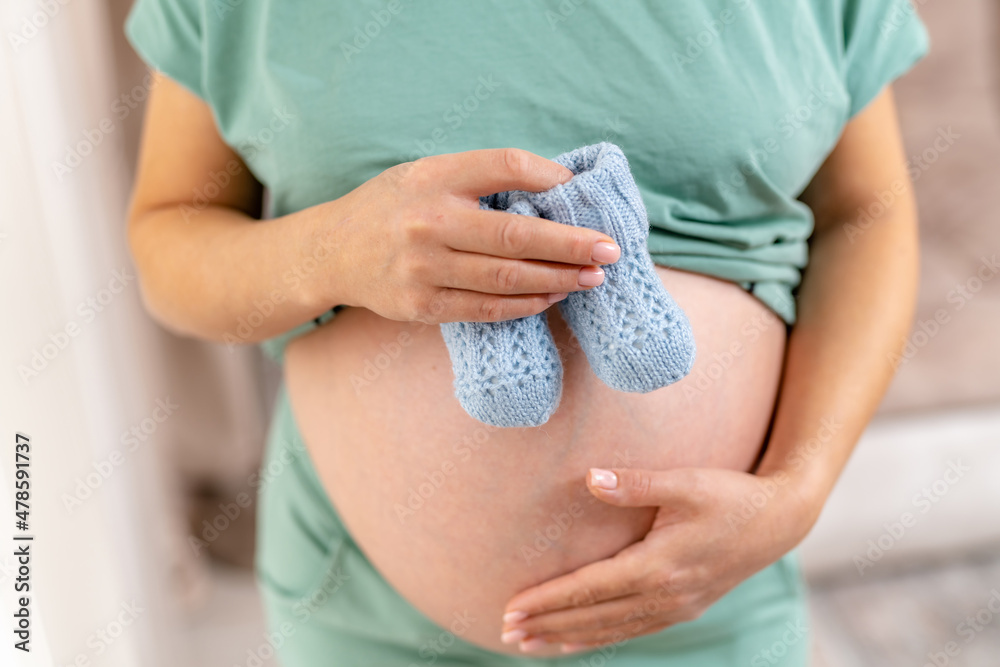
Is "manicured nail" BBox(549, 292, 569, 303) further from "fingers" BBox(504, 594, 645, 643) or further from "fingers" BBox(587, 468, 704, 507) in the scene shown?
"fingers" BBox(504, 594, 645, 643)

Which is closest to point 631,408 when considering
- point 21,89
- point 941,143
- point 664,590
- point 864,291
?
point 664,590

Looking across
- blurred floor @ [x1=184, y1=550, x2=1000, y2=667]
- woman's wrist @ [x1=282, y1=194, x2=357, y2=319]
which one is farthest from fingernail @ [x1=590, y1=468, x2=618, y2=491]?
blurred floor @ [x1=184, y1=550, x2=1000, y2=667]

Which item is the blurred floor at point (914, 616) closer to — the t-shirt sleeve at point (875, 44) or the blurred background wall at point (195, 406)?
the blurred background wall at point (195, 406)

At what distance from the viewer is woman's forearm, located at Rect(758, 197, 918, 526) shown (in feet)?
2.19

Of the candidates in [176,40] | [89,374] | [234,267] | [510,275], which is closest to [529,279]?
[510,275]

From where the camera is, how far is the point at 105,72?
1.28 meters

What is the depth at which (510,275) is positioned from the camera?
18.4 inches

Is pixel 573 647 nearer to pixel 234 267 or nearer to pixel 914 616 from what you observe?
pixel 234 267

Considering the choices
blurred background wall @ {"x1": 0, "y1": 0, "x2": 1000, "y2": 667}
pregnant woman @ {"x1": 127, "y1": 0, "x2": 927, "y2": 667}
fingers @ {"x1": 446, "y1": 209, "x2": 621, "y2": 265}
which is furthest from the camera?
blurred background wall @ {"x1": 0, "y1": 0, "x2": 1000, "y2": 667}

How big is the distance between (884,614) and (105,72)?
178 cm

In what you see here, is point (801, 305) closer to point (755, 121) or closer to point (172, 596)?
point (755, 121)

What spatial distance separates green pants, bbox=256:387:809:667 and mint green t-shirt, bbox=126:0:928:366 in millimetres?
Answer: 301

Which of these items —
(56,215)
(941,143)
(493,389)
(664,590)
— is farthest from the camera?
(941,143)

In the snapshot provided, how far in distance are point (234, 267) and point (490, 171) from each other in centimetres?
26
